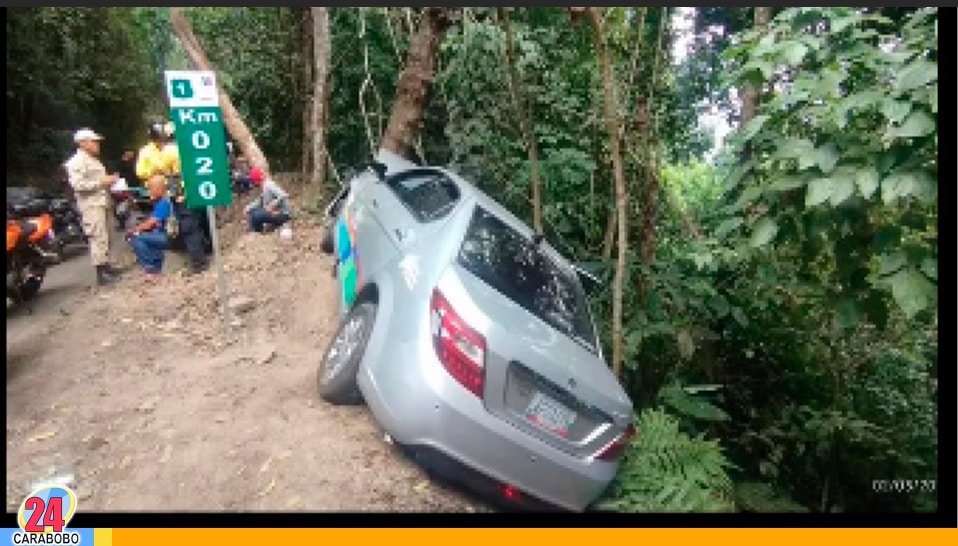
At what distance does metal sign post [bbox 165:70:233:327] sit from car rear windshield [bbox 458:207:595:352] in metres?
1.99

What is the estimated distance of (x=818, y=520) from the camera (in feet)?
9.20

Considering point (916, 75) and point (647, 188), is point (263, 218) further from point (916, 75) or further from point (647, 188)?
point (916, 75)

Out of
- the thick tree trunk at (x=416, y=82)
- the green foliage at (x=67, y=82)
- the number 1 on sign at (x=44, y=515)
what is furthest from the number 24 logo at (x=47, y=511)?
the green foliage at (x=67, y=82)

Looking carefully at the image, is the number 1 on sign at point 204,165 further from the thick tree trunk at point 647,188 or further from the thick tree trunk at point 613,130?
the thick tree trunk at point 647,188

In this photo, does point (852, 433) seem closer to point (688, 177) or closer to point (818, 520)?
point (818, 520)

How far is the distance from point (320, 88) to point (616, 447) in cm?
687

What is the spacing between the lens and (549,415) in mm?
3148

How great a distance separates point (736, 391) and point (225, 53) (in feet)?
33.3

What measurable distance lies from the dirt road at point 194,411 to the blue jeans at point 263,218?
1.58 metres

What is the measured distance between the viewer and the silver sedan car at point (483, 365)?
2.97 metres

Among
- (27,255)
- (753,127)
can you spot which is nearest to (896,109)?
(753,127)

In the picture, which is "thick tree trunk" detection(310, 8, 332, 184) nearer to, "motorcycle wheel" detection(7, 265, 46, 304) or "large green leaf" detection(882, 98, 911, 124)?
"motorcycle wheel" detection(7, 265, 46, 304)

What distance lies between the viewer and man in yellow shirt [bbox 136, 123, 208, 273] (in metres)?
6.99

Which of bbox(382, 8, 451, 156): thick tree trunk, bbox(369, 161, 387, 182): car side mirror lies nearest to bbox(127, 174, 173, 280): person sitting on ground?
bbox(382, 8, 451, 156): thick tree trunk
